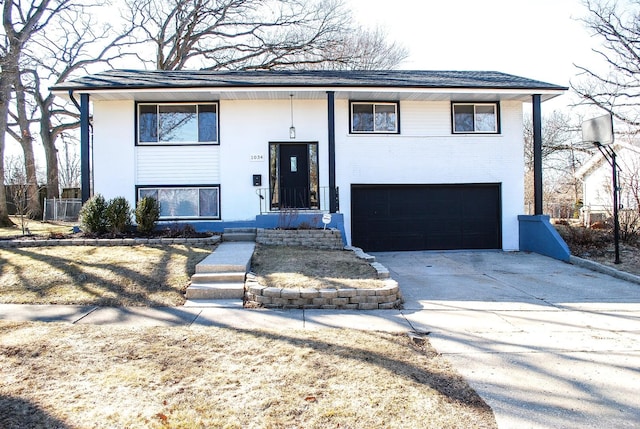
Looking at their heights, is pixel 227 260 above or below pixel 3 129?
below

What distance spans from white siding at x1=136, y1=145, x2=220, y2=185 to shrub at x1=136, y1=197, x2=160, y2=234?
171 cm

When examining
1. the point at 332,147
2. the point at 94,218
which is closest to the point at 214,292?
the point at 94,218

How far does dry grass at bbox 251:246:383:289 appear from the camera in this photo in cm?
628

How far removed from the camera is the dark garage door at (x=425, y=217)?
39.6 feet

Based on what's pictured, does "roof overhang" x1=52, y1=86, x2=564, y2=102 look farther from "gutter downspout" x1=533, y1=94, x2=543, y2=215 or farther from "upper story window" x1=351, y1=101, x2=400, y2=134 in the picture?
"gutter downspout" x1=533, y1=94, x2=543, y2=215

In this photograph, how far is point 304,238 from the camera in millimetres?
10195

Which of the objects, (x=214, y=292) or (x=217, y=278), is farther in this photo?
(x=217, y=278)

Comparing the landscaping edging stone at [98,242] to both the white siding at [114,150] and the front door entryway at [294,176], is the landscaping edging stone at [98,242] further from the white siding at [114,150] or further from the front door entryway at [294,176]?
the front door entryway at [294,176]

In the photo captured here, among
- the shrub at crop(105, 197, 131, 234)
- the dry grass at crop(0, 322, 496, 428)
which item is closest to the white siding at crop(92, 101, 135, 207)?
the shrub at crop(105, 197, 131, 234)

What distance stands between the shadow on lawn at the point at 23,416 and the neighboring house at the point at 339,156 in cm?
896

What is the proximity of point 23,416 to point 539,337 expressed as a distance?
480 centimetres

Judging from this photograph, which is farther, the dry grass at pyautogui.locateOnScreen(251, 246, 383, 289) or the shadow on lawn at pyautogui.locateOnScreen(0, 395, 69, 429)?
the dry grass at pyautogui.locateOnScreen(251, 246, 383, 289)

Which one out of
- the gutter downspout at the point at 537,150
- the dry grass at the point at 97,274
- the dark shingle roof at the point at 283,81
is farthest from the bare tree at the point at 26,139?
the gutter downspout at the point at 537,150

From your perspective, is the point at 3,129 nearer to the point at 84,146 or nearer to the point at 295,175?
the point at 84,146
